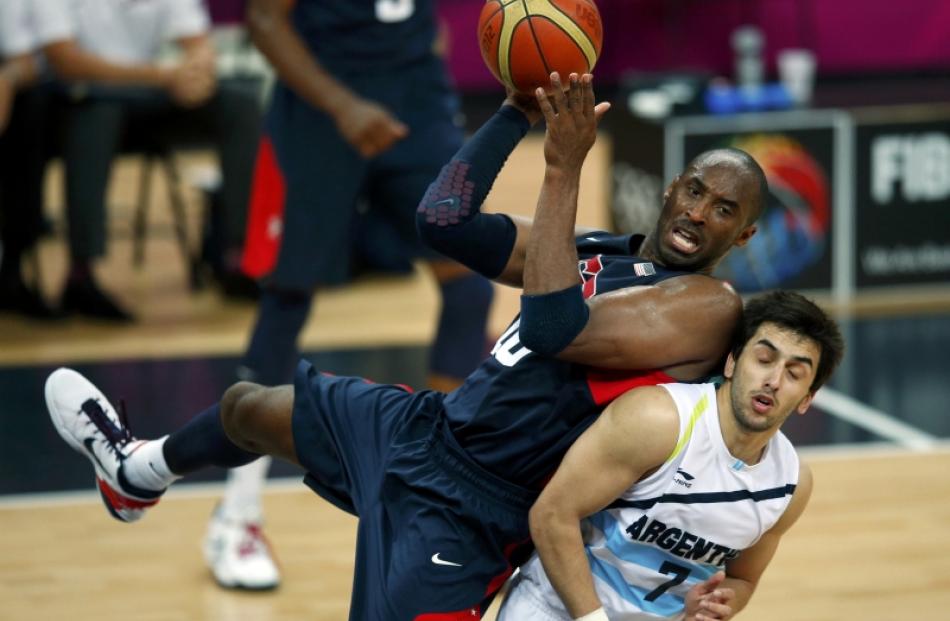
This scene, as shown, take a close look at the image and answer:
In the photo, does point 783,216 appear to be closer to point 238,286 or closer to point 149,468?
point 238,286

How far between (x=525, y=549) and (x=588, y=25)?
1.08 meters

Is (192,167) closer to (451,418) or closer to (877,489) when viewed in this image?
(877,489)

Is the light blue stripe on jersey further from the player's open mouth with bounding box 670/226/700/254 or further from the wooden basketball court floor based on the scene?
the wooden basketball court floor

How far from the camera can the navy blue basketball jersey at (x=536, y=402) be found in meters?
3.12

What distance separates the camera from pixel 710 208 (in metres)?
3.08

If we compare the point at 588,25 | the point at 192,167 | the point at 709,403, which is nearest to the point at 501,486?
the point at 709,403

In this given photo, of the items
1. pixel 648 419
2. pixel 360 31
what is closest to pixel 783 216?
pixel 360 31

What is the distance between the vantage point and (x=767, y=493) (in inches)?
122

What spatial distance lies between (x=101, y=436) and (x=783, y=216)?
419 centimetres

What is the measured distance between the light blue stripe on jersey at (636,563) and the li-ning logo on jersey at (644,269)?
0.48 meters

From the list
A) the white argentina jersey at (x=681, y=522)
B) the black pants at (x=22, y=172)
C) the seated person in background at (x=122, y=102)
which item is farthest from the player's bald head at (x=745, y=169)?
the black pants at (x=22, y=172)

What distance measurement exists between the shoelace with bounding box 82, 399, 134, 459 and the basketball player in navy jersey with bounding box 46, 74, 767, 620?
2.15 ft

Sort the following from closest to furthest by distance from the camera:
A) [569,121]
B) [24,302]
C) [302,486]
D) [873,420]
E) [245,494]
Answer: [569,121] < [245,494] < [302,486] < [873,420] < [24,302]

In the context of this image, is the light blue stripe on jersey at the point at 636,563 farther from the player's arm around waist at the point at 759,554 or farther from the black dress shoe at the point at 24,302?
the black dress shoe at the point at 24,302
